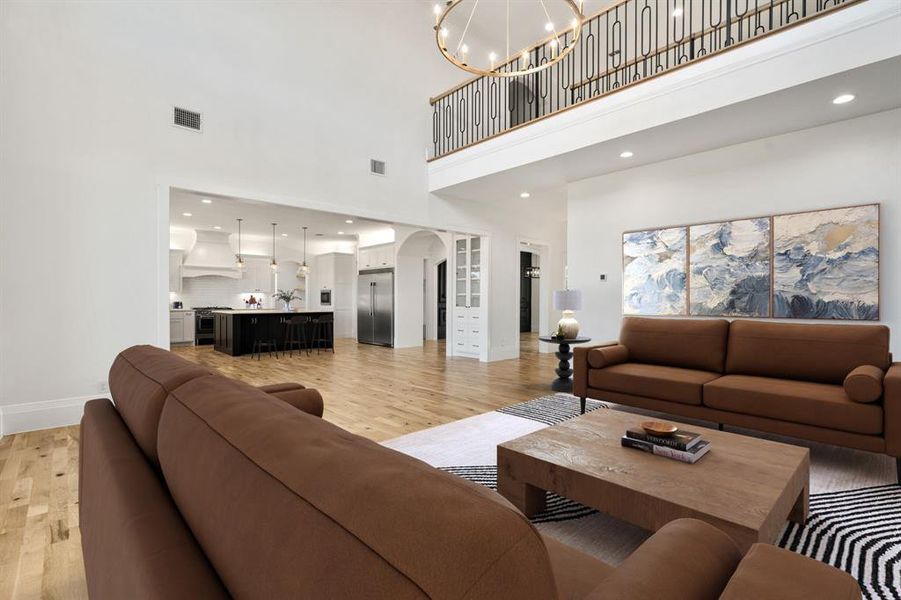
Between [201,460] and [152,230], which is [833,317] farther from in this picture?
[152,230]

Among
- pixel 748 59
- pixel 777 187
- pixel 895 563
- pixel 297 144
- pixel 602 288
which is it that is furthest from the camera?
pixel 602 288

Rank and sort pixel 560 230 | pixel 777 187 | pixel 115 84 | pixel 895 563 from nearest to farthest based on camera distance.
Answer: pixel 895 563, pixel 115 84, pixel 777 187, pixel 560 230

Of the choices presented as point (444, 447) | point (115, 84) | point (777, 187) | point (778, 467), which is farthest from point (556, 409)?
point (115, 84)

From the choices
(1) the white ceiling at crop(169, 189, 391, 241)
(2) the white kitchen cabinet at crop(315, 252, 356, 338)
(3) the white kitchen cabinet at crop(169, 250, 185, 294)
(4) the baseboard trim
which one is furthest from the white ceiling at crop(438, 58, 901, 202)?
(3) the white kitchen cabinet at crop(169, 250, 185, 294)

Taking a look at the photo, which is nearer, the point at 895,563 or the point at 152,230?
the point at 895,563

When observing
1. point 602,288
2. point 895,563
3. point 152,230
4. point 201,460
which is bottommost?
point 895,563

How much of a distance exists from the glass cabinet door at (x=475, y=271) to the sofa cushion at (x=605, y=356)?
3.91 metres

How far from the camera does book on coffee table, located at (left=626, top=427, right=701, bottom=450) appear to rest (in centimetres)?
201

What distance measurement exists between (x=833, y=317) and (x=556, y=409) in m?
2.87

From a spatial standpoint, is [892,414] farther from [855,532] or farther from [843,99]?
[843,99]

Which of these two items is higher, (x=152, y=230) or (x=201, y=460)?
(x=152, y=230)

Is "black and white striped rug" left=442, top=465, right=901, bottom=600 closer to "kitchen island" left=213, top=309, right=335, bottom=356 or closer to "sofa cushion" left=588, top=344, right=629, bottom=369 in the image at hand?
"sofa cushion" left=588, top=344, right=629, bottom=369

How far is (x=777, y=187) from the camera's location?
464cm

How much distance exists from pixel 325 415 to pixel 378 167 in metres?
3.56
